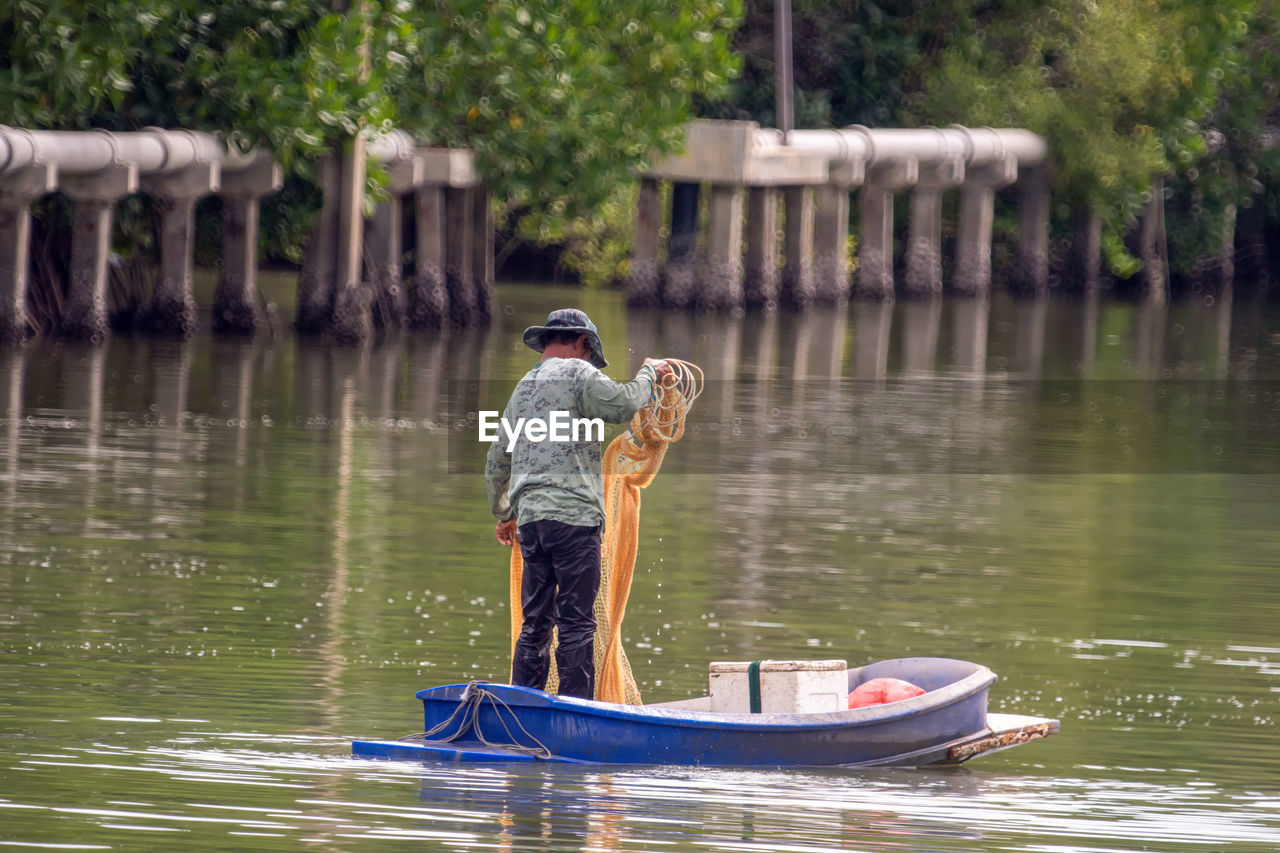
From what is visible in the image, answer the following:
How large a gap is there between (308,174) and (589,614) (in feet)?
71.9

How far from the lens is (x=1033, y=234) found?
51.2 metres

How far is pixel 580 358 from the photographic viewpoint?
459 inches

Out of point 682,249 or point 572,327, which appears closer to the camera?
point 572,327

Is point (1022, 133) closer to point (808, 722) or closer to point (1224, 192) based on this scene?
point (1224, 192)

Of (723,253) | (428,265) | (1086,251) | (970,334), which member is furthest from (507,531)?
(1086,251)

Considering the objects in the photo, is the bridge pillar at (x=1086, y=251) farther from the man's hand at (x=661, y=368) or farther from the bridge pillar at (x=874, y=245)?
the man's hand at (x=661, y=368)

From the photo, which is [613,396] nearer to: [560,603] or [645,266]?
[560,603]

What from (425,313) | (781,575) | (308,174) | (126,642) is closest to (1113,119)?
(425,313)

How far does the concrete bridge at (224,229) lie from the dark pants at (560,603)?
1627 centimetres

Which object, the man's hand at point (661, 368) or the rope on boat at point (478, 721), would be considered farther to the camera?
the man's hand at point (661, 368)

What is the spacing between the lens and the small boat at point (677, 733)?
11023 mm

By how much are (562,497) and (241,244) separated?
2142 centimetres

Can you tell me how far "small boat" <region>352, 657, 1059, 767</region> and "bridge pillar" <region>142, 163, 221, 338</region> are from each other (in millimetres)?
20377

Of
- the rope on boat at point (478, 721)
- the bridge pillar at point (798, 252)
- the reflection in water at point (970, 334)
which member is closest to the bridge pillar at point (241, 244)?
the reflection in water at point (970, 334)
